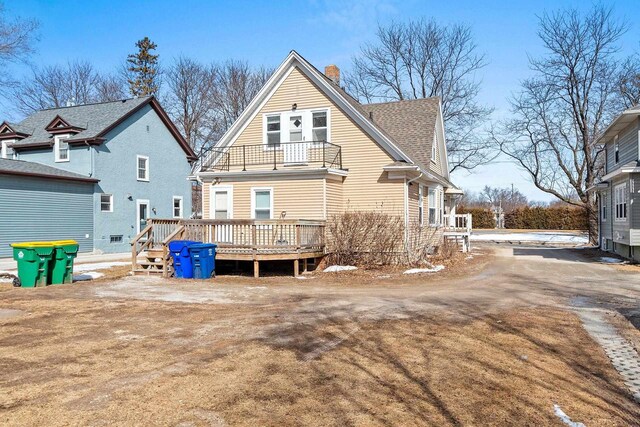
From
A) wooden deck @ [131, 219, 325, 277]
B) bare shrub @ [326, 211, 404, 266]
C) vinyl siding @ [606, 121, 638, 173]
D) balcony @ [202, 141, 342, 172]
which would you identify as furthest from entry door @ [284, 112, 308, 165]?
vinyl siding @ [606, 121, 638, 173]

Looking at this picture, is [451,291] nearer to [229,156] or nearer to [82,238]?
[229,156]

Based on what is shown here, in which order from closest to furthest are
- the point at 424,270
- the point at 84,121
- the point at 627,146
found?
the point at 424,270 < the point at 627,146 < the point at 84,121

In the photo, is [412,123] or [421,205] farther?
[412,123]

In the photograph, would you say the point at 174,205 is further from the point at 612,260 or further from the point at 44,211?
the point at 612,260

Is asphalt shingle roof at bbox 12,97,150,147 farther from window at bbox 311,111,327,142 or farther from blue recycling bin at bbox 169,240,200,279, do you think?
blue recycling bin at bbox 169,240,200,279

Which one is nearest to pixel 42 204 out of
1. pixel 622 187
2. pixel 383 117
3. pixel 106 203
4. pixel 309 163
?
pixel 106 203

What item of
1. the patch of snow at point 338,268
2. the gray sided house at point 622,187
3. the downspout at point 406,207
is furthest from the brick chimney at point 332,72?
the gray sided house at point 622,187

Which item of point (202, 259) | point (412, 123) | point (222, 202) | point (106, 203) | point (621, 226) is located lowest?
point (202, 259)

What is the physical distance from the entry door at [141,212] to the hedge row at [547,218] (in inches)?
1550

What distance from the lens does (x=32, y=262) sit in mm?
12594

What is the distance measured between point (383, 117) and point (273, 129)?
18.7ft

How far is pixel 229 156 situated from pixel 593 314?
14.5 meters

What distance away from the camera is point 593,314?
909 cm

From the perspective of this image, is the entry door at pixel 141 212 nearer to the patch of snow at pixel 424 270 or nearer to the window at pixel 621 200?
the patch of snow at pixel 424 270
